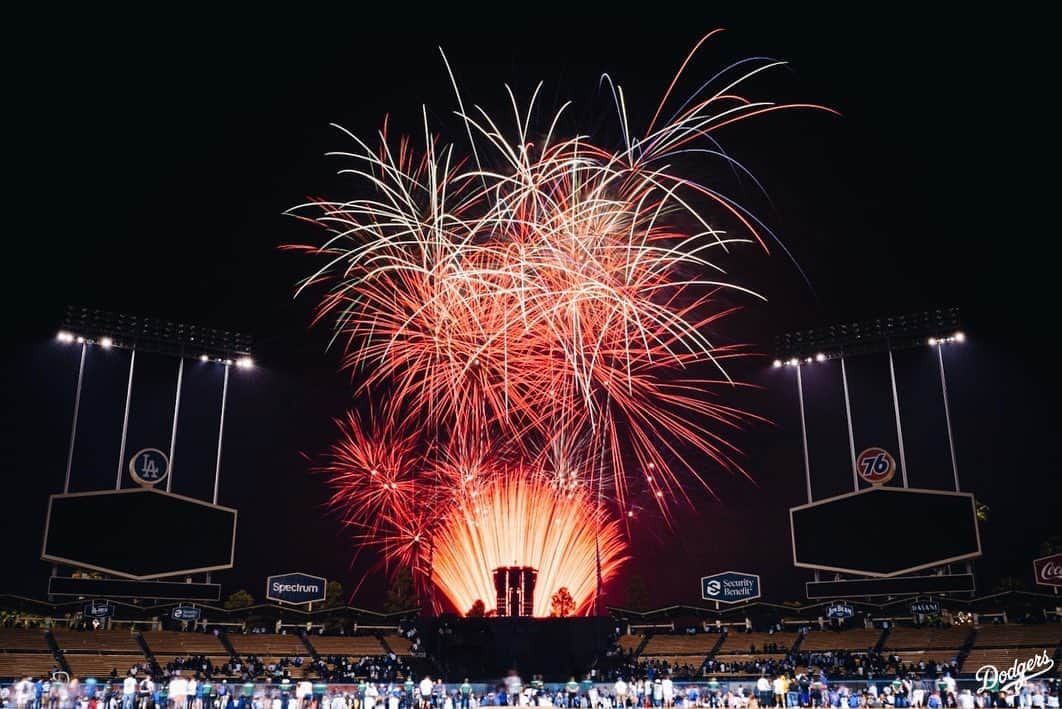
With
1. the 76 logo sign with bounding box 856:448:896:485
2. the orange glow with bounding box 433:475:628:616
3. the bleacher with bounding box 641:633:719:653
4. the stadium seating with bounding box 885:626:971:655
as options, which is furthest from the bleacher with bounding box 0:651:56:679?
the 76 logo sign with bounding box 856:448:896:485

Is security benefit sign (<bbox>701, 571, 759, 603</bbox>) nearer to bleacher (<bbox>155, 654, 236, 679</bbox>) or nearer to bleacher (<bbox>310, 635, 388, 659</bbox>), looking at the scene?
bleacher (<bbox>310, 635, 388, 659</bbox>)

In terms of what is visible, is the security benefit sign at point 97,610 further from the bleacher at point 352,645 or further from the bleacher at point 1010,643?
the bleacher at point 1010,643

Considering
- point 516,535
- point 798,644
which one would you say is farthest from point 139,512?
point 798,644

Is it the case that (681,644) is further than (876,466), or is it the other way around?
(681,644)

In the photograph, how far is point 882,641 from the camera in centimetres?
4491

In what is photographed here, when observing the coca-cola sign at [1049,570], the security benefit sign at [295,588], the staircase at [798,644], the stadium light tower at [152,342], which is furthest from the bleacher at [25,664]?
the coca-cola sign at [1049,570]

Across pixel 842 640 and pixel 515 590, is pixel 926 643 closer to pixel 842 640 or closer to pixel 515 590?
pixel 842 640

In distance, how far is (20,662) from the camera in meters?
39.7

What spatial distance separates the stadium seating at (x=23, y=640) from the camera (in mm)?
41125

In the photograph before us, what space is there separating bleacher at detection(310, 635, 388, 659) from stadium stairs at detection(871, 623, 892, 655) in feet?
71.1

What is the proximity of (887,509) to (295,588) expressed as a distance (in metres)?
29.0

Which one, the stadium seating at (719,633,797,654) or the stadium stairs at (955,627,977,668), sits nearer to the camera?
the stadium stairs at (955,627,977,668)

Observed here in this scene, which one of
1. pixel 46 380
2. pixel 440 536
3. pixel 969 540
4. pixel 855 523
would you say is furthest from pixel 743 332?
pixel 46 380

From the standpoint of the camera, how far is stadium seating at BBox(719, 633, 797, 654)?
1849 inches
